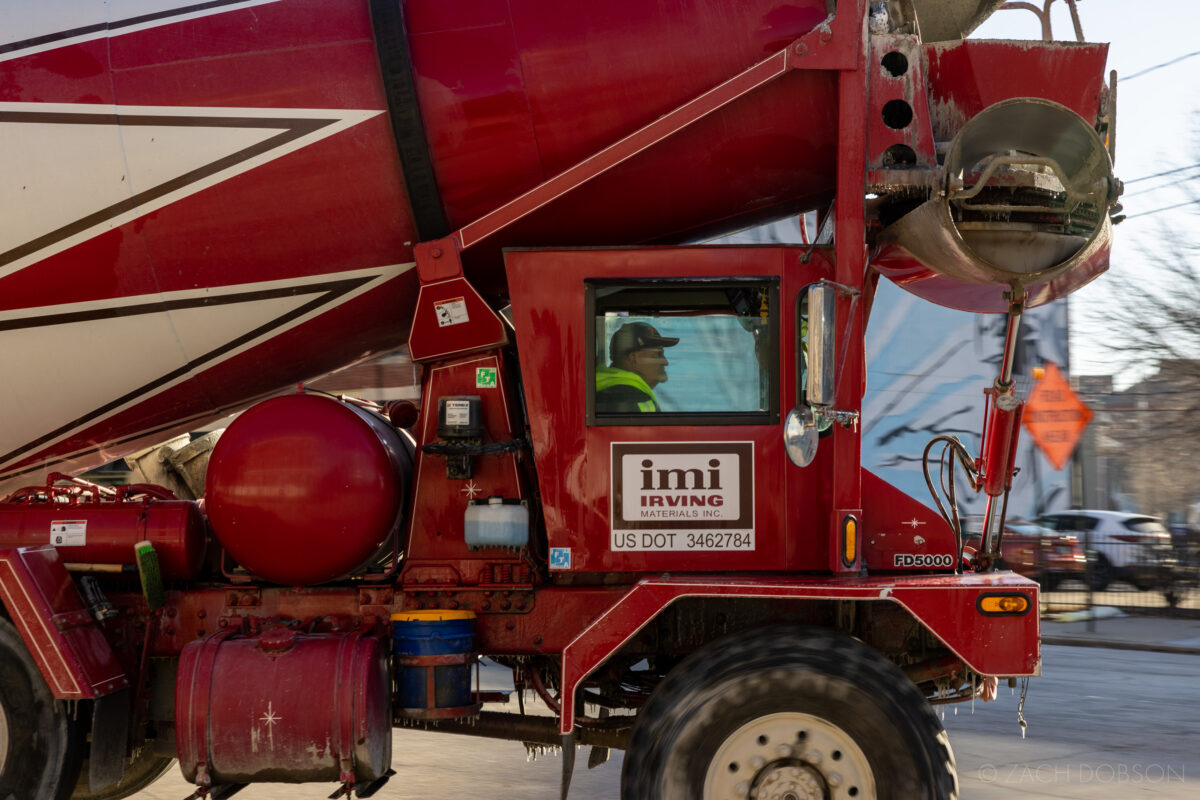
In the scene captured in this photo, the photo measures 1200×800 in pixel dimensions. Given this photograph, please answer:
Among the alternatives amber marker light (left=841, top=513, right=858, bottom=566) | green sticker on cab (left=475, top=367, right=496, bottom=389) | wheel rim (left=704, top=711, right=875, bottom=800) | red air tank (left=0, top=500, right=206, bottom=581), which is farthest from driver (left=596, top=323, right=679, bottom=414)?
red air tank (left=0, top=500, right=206, bottom=581)

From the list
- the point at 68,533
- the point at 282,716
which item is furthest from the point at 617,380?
the point at 68,533

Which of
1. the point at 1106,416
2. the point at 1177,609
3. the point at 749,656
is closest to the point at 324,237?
the point at 749,656

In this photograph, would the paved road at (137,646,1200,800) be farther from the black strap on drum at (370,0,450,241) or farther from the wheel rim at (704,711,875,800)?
the black strap on drum at (370,0,450,241)

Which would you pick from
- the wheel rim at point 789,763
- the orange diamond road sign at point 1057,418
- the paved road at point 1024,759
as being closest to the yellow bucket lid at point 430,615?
the wheel rim at point 789,763

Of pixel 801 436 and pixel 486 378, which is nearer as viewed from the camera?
pixel 801 436

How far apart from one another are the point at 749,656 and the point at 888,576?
0.80m

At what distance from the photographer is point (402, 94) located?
5281 millimetres

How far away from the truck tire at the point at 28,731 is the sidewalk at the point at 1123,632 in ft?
44.4

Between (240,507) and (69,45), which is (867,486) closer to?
(240,507)

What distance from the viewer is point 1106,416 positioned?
30.4 meters

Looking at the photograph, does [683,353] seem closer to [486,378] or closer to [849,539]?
[486,378]

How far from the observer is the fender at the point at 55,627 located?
5160mm

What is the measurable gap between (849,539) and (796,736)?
0.84 m

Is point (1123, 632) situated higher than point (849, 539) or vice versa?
point (849, 539)
